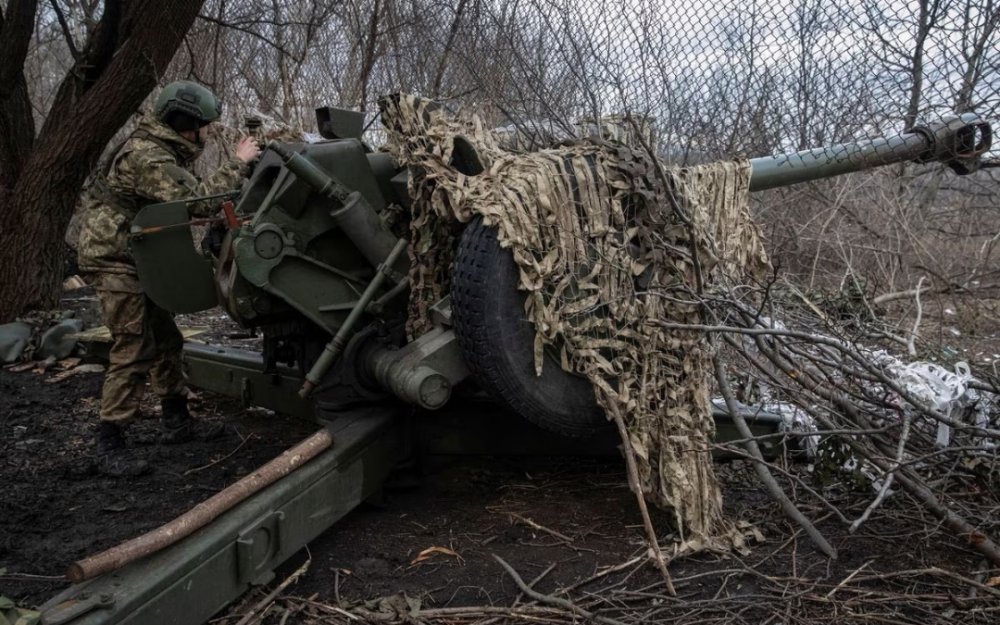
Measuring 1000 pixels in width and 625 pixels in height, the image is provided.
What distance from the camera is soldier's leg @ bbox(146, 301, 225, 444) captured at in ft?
16.8

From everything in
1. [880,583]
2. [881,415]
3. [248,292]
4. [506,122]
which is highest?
[506,122]

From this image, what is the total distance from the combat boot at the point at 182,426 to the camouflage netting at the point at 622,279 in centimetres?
255

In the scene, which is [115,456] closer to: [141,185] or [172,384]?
[172,384]

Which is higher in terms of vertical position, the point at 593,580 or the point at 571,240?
the point at 571,240

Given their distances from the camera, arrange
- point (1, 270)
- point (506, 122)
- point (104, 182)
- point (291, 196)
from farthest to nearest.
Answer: point (1, 270), point (506, 122), point (104, 182), point (291, 196)

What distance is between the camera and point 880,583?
2.95 m

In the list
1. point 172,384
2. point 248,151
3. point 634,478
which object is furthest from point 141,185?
point 634,478

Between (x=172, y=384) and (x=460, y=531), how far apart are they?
2.52 metres

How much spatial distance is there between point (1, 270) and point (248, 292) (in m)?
5.46

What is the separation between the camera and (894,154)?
4125 millimetres

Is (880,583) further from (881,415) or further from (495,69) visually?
(495,69)

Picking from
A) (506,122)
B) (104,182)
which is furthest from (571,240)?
(104,182)

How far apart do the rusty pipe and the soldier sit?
186 centimetres

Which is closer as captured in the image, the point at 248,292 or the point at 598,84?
the point at 248,292
